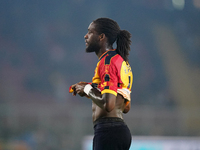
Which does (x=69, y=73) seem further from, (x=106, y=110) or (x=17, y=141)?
(x=106, y=110)

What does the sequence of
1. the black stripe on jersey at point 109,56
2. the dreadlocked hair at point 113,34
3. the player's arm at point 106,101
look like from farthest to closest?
the dreadlocked hair at point 113,34
the black stripe on jersey at point 109,56
the player's arm at point 106,101

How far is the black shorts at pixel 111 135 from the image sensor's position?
2.14 metres

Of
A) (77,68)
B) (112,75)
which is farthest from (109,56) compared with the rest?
(77,68)

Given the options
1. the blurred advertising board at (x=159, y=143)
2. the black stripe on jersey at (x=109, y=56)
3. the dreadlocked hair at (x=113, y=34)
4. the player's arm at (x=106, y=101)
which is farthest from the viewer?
the blurred advertising board at (x=159, y=143)

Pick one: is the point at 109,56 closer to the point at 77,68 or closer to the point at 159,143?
the point at 159,143

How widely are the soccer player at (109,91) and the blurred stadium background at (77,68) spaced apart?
485 centimetres

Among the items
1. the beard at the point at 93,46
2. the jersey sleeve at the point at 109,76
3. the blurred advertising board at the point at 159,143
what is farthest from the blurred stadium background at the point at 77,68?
the jersey sleeve at the point at 109,76

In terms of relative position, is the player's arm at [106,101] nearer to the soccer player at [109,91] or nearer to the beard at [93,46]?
the soccer player at [109,91]

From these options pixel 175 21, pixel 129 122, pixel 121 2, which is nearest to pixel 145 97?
pixel 129 122

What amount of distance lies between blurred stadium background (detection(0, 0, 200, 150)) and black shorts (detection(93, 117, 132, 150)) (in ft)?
16.1

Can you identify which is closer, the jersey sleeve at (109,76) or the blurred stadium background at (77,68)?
the jersey sleeve at (109,76)

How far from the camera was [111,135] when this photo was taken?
2.15 meters

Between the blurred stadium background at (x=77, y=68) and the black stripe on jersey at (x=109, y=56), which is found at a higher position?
the blurred stadium background at (x=77, y=68)

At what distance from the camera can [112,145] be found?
213 centimetres
